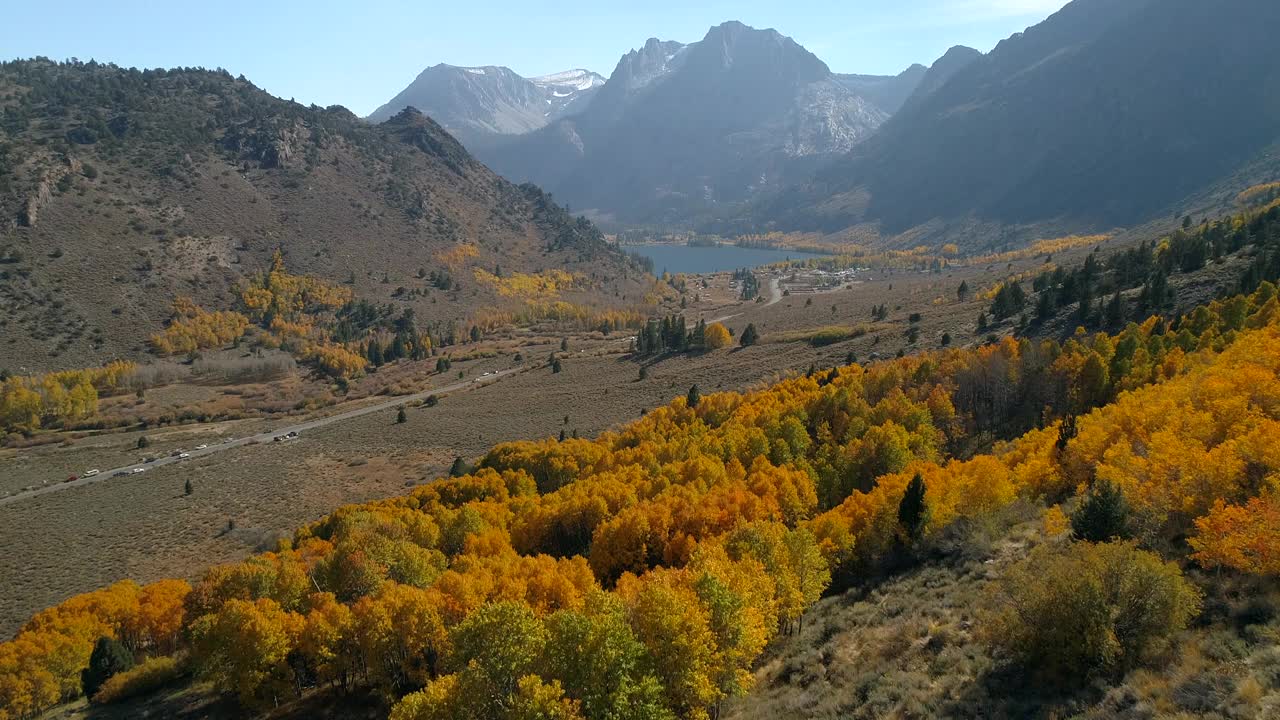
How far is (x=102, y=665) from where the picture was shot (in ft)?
156

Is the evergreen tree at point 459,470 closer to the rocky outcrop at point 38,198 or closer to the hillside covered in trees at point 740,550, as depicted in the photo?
the hillside covered in trees at point 740,550

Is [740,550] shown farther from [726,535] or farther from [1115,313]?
Result: [1115,313]

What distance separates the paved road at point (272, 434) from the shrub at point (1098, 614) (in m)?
130

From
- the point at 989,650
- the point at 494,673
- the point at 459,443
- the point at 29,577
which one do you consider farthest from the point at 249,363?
the point at 989,650

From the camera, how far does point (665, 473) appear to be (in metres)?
67.6

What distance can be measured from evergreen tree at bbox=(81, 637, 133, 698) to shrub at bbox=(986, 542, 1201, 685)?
5708 centimetres

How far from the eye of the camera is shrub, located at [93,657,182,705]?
4600 centimetres

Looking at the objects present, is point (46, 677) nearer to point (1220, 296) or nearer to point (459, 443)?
point (459, 443)

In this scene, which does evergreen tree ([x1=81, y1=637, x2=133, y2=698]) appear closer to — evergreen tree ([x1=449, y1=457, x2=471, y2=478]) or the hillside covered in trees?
the hillside covered in trees

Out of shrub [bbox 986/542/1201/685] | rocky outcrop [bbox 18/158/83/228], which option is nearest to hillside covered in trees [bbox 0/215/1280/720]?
shrub [bbox 986/542/1201/685]

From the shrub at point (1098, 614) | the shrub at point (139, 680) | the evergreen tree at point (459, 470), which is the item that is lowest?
the shrub at point (139, 680)

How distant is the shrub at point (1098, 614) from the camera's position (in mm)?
23391

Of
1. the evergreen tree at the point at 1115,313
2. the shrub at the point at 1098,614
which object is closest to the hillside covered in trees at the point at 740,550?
the shrub at the point at 1098,614

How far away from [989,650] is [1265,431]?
70.9ft
